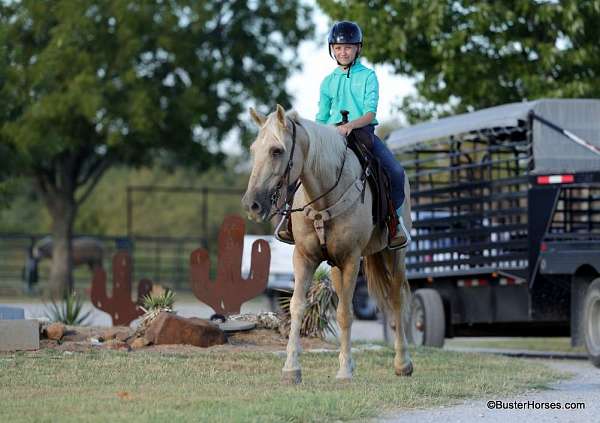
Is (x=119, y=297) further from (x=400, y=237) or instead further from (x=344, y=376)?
(x=344, y=376)

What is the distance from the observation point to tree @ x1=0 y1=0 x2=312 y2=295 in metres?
32.2

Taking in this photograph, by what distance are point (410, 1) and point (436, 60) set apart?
1202 mm

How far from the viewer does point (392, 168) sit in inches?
456

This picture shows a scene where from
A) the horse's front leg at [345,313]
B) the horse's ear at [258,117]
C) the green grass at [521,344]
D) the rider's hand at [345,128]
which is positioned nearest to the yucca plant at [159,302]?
the horse's front leg at [345,313]

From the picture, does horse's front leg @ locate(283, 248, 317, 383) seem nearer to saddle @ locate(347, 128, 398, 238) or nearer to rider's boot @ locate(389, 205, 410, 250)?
saddle @ locate(347, 128, 398, 238)

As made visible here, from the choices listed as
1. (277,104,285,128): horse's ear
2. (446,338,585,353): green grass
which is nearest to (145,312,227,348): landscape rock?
(277,104,285,128): horse's ear

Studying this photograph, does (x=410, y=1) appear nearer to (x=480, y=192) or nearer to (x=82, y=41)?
(x=480, y=192)

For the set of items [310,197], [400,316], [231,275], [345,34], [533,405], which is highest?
[345,34]

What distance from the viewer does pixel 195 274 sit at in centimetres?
1488

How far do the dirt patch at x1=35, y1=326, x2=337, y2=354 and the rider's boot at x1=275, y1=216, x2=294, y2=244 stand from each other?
2.10 m

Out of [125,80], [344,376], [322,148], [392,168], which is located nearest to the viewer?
[322,148]

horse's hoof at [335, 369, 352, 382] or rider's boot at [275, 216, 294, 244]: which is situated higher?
rider's boot at [275, 216, 294, 244]

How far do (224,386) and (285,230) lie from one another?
5.03 ft

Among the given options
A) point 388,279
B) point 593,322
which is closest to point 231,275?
point 388,279
